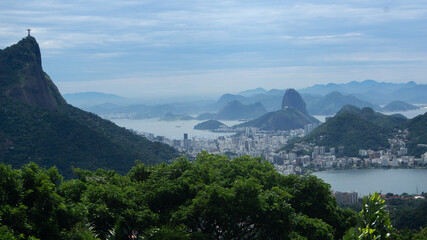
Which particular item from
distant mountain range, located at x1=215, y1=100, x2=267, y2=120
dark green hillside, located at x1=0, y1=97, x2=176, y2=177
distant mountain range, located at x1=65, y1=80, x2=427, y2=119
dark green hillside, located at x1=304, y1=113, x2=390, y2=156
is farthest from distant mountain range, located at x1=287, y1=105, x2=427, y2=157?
distant mountain range, located at x1=65, y1=80, x2=427, y2=119

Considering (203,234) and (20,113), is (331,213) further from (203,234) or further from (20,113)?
(20,113)

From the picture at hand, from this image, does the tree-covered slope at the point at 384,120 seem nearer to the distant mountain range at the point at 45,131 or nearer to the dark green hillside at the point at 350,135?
the dark green hillside at the point at 350,135

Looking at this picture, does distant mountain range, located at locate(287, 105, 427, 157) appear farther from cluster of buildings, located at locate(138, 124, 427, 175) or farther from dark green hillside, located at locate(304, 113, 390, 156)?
cluster of buildings, located at locate(138, 124, 427, 175)

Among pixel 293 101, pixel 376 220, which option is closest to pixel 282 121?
pixel 293 101

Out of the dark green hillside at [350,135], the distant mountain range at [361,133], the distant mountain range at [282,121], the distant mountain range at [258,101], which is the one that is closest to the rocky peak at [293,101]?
the distant mountain range at [282,121]

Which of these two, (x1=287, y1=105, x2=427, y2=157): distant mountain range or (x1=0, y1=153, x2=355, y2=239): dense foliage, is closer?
(x1=0, y1=153, x2=355, y2=239): dense foliage
